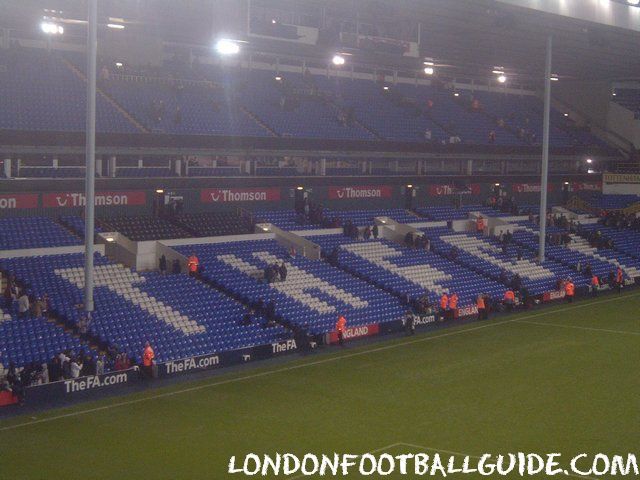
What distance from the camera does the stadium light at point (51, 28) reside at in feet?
123

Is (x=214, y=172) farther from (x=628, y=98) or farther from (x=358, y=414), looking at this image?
(x=628, y=98)

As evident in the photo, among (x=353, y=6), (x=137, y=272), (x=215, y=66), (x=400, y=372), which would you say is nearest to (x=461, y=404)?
(x=400, y=372)

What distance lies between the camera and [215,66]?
4569 cm

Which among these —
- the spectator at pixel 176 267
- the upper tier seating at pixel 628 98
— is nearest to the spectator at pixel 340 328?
the spectator at pixel 176 267

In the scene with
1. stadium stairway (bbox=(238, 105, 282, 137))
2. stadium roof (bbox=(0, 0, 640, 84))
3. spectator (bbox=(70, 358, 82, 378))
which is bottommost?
spectator (bbox=(70, 358, 82, 378))

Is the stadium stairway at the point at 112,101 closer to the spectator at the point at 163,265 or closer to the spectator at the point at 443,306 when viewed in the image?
the spectator at the point at 163,265

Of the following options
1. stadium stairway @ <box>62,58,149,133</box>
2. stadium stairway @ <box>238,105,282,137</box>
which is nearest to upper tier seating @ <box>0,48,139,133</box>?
stadium stairway @ <box>62,58,149,133</box>

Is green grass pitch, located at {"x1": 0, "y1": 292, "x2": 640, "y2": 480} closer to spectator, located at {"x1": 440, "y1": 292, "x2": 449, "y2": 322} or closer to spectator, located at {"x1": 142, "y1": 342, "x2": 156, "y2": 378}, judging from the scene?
spectator, located at {"x1": 142, "y1": 342, "x2": 156, "y2": 378}

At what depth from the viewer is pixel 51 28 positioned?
37.8 m

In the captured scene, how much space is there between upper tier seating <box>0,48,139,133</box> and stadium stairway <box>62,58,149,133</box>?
0.16 metres

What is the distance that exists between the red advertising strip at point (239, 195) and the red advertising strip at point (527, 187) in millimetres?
19270

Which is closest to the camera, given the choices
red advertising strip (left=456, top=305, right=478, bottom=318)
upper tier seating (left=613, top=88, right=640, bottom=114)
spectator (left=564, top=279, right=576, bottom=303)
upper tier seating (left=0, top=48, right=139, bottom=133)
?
upper tier seating (left=0, top=48, right=139, bottom=133)

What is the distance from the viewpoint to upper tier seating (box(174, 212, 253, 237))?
119 ft

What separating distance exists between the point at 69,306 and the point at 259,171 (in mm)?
15769
